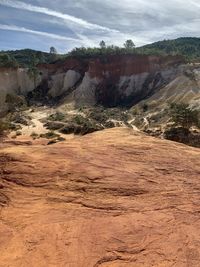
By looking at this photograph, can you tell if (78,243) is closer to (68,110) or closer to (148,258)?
(148,258)

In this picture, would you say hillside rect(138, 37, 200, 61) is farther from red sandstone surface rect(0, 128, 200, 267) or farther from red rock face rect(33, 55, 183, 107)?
red sandstone surface rect(0, 128, 200, 267)

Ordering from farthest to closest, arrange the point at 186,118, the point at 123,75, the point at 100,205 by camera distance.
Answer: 1. the point at 123,75
2. the point at 186,118
3. the point at 100,205

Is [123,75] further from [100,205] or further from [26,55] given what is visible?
[100,205]

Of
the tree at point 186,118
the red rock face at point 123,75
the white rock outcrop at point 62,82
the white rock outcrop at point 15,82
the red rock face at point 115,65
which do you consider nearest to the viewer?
the tree at point 186,118

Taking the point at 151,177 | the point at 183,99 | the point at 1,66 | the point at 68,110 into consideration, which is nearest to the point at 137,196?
the point at 151,177

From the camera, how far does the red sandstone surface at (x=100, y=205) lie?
10328mm

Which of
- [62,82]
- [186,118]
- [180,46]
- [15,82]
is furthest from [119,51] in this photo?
[186,118]

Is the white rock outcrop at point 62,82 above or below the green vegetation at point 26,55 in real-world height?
below

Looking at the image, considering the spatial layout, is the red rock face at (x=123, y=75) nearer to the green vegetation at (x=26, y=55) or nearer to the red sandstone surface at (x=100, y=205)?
the green vegetation at (x=26, y=55)

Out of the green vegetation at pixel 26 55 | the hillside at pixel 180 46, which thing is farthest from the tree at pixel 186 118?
the green vegetation at pixel 26 55

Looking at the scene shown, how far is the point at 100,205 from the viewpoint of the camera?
12.9 metres

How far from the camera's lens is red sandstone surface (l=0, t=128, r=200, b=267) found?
33.9ft

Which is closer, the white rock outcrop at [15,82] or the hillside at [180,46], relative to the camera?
the white rock outcrop at [15,82]

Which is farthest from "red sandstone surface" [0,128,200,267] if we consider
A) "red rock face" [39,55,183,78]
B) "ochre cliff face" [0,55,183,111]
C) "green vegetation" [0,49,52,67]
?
"green vegetation" [0,49,52,67]
